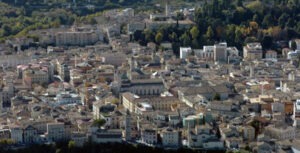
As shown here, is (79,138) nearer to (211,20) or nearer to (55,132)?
(55,132)

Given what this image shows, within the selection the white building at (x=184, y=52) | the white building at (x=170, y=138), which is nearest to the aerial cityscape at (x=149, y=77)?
the white building at (x=170, y=138)

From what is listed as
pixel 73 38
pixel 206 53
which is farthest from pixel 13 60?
pixel 206 53

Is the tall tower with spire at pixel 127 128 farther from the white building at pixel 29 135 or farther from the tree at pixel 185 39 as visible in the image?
the tree at pixel 185 39

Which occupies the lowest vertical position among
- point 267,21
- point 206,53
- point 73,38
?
point 206,53

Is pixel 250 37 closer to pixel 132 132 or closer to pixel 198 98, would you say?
pixel 198 98

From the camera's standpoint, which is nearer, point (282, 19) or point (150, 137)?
point (150, 137)

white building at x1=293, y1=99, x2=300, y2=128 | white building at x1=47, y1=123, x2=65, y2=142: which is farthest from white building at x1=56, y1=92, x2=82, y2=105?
white building at x1=293, y1=99, x2=300, y2=128

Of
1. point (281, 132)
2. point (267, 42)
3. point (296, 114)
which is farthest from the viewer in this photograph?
point (267, 42)

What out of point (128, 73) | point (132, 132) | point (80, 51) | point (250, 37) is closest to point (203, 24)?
point (250, 37)
